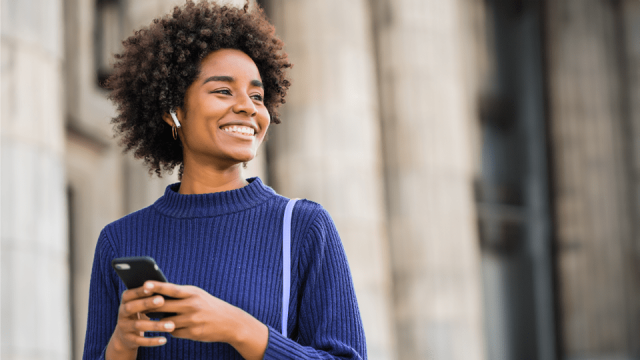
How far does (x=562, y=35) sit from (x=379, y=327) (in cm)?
1331

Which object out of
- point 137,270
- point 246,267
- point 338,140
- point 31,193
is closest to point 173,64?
point 246,267

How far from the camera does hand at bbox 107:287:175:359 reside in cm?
178

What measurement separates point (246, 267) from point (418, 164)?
1130 centimetres

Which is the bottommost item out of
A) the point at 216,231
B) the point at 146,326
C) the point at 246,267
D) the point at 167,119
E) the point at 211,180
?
the point at 146,326

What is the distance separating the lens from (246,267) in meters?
2.14

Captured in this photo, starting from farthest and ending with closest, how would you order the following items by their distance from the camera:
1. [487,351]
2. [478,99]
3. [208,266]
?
[478,99], [487,351], [208,266]

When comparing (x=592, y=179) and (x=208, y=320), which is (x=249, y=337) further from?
(x=592, y=179)

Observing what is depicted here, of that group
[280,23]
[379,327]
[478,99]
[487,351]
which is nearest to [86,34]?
[280,23]

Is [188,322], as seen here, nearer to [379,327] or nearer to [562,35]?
[379,327]

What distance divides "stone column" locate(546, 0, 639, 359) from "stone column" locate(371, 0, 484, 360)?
296 inches

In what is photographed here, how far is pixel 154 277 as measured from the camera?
1787mm

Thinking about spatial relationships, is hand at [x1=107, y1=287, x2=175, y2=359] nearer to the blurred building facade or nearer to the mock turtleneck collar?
the mock turtleneck collar

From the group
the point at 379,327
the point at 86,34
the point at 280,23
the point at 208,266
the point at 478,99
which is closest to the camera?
the point at 208,266

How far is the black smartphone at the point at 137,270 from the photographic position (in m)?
1.74
